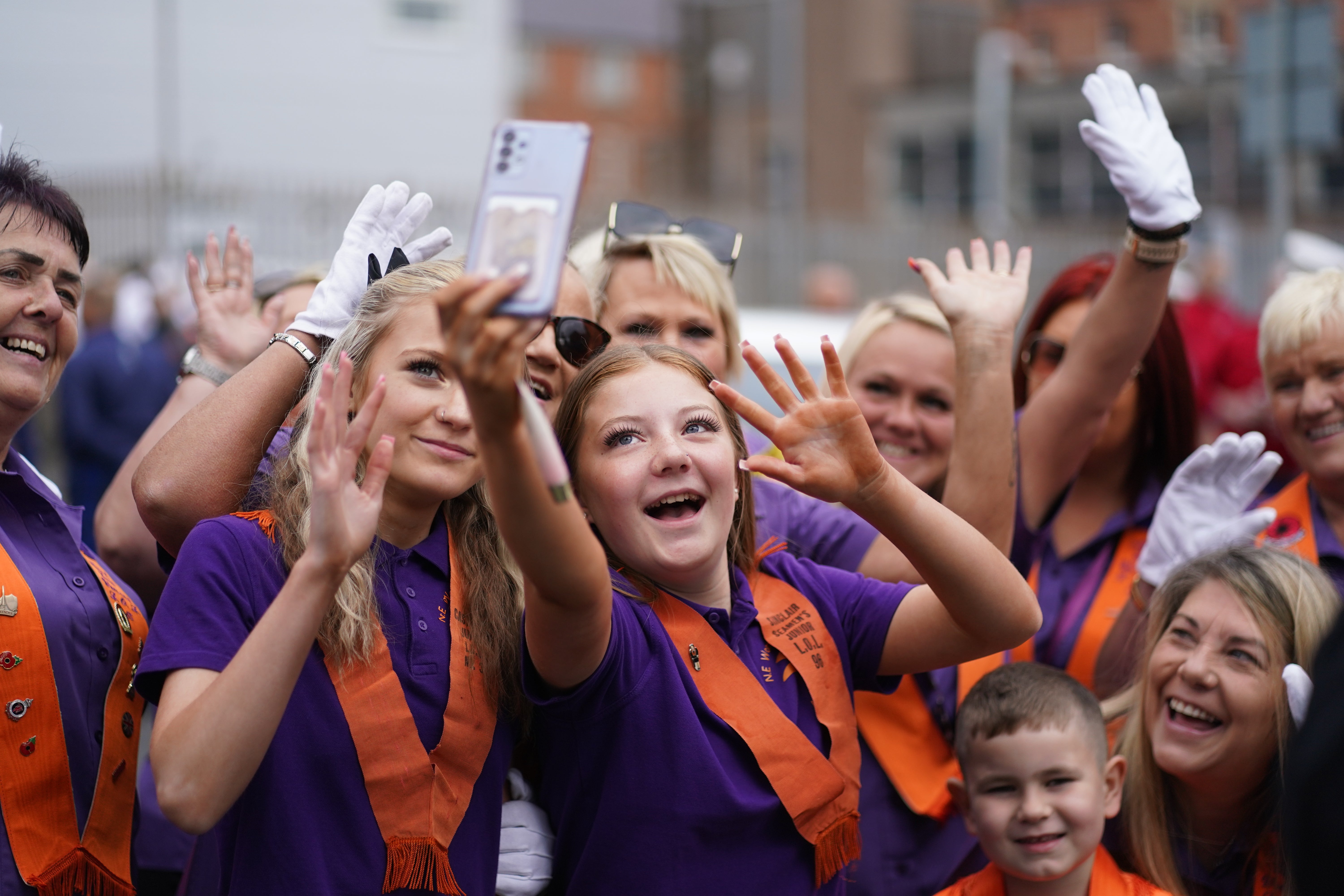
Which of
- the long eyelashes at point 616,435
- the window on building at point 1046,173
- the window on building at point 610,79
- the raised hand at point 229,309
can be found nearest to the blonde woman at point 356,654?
the long eyelashes at point 616,435

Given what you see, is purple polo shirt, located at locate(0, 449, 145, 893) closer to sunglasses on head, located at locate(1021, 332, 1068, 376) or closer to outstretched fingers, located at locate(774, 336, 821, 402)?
outstretched fingers, located at locate(774, 336, 821, 402)

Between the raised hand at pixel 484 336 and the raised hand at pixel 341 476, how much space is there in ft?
1.17

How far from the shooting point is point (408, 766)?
2.08 m

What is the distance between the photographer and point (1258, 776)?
8.90 ft

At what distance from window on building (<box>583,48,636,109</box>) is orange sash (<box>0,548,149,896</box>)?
4218cm

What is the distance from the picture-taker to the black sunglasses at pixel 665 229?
3.41 metres

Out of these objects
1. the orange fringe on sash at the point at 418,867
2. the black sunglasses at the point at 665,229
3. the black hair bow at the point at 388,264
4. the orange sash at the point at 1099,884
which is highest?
the black sunglasses at the point at 665,229

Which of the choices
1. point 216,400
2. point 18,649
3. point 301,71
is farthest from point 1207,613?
point 301,71

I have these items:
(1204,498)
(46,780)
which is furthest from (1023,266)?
(46,780)

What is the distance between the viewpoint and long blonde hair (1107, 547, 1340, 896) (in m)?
2.69

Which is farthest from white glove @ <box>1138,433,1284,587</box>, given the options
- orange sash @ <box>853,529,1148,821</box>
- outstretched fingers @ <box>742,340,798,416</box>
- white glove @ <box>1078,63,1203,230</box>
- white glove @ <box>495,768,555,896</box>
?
white glove @ <box>495,768,555,896</box>

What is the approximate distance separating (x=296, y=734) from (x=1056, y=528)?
2225mm

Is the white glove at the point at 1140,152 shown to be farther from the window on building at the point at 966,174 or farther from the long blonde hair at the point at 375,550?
the window on building at the point at 966,174

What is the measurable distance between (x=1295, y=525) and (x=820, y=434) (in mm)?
1784
